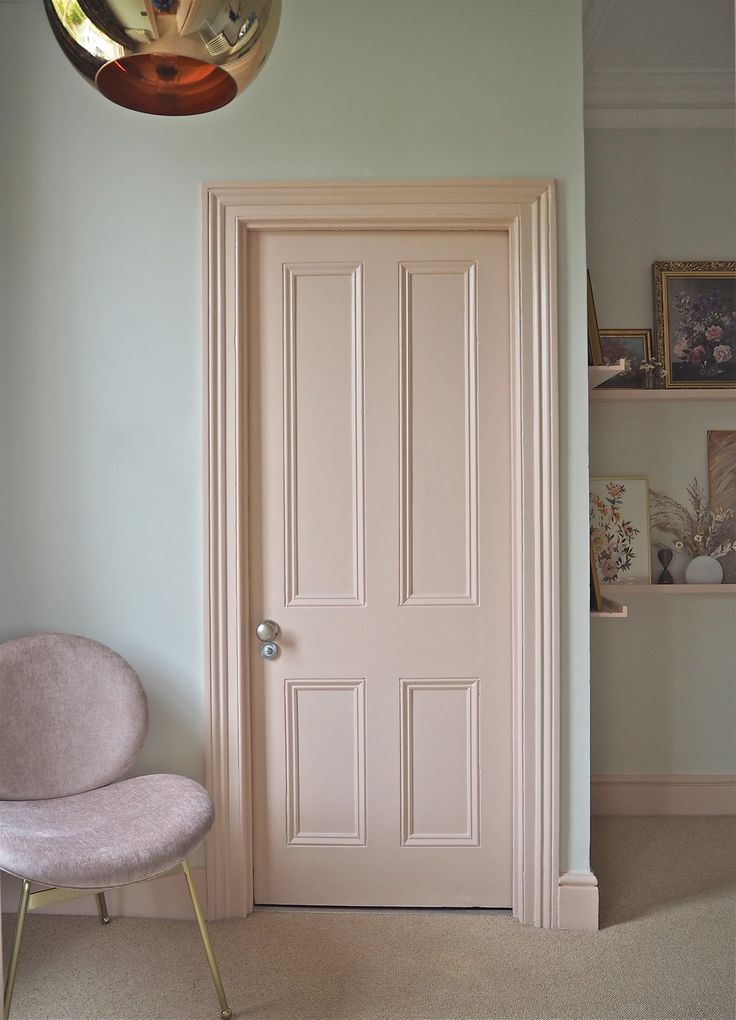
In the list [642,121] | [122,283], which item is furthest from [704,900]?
[642,121]

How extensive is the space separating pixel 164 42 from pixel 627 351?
8.40ft

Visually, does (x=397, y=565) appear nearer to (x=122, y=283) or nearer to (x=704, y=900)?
(x=122, y=283)

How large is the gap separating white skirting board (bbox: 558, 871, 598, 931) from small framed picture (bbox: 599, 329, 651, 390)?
1.78m

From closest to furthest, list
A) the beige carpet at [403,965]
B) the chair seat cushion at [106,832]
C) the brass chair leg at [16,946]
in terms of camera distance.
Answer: the chair seat cushion at [106,832] → the brass chair leg at [16,946] → the beige carpet at [403,965]

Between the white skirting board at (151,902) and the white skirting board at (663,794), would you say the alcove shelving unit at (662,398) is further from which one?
the white skirting board at (151,902)

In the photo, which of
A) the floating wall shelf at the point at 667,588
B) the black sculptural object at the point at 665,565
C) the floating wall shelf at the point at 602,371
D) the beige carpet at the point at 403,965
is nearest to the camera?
the beige carpet at the point at 403,965

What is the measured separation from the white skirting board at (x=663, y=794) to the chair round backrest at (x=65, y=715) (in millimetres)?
1887

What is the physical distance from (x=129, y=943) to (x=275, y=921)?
413mm

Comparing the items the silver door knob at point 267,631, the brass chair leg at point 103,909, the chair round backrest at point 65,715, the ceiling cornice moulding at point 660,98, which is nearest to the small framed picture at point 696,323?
the ceiling cornice moulding at point 660,98

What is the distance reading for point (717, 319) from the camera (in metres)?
3.12

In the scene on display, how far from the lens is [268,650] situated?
7.82 feet

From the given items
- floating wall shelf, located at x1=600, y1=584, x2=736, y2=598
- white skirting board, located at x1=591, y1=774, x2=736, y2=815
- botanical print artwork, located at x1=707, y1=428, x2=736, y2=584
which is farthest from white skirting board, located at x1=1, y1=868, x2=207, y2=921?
botanical print artwork, located at x1=707, y1=428, x2=736, y2=584

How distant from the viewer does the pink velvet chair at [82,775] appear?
187 centimetres

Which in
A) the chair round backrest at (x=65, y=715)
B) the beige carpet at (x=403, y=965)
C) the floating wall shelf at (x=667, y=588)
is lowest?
the beige carpet at (x=403, y=965)
